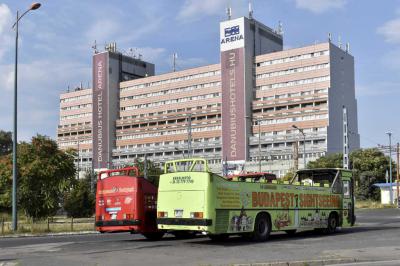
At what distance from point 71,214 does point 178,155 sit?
80.8 metres

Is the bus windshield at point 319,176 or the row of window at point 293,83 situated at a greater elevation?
the row of window at point 293,83

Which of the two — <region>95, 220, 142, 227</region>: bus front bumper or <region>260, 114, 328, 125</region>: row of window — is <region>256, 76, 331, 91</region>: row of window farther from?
<region>95, 220, 142, 227</region>: bus front bumper

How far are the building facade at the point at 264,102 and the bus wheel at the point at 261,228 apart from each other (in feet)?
285

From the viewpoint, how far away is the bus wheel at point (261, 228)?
793 inches

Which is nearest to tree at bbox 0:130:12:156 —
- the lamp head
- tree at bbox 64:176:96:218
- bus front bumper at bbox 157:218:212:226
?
tree at bbox 64:176:96:218

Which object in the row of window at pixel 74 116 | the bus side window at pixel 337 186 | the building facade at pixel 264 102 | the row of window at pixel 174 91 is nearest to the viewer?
the bus side window at pixel 337 186

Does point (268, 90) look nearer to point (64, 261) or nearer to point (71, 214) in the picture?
point (71, 214)

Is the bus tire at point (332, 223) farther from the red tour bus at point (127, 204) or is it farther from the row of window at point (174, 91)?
the row of window at point (174, 91)

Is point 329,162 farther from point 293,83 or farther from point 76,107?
point 76,107

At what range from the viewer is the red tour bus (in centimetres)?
2109

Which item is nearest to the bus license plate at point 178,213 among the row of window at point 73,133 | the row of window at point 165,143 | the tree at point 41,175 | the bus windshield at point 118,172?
the bus windshield at point 118,172

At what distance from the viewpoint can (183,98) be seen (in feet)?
453

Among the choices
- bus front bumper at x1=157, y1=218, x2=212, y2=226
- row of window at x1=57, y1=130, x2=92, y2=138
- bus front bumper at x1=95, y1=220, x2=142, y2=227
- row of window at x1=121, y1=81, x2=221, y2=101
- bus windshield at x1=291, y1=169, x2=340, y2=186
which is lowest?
bus front bumper at x1=95, y1=220, x2=142, y2=227

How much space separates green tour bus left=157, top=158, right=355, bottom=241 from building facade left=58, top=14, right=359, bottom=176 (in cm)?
8434
